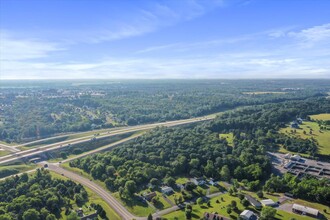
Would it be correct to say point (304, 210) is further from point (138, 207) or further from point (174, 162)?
point (174, 162)

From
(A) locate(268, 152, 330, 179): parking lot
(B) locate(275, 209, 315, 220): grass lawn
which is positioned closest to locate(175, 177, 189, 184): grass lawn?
(B) locate(275, 209, 315, 220): grass lawn

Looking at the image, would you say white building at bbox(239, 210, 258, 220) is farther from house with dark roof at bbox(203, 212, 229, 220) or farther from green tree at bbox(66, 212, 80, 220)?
green tree at bbox(66, 212, 80, 220)

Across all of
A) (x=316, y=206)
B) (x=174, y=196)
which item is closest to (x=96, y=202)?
(x=174, y=196)

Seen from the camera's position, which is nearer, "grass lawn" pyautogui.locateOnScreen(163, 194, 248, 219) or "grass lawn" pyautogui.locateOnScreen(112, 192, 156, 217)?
"grass lawn" pyautogui.locateOnScreen(163, 194, 248, 219)

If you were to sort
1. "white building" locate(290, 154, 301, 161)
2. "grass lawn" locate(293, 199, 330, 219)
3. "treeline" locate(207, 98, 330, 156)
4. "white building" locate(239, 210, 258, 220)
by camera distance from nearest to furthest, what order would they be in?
"white building" locate(239, 210, 258, 220), "grass lawn" locate(293, 199, 330, 219), "white building" locate(290, 154, 301, 161), "treeline" locate(207, 98, 330, 156)

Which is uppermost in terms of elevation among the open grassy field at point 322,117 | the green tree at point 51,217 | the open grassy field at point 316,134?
the open grassy field at point 322,117

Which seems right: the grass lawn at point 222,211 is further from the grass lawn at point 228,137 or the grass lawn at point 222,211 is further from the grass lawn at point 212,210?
the grass lawn at point 228,137

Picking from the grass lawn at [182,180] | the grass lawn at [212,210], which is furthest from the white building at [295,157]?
the grass lawn at [182,180]
